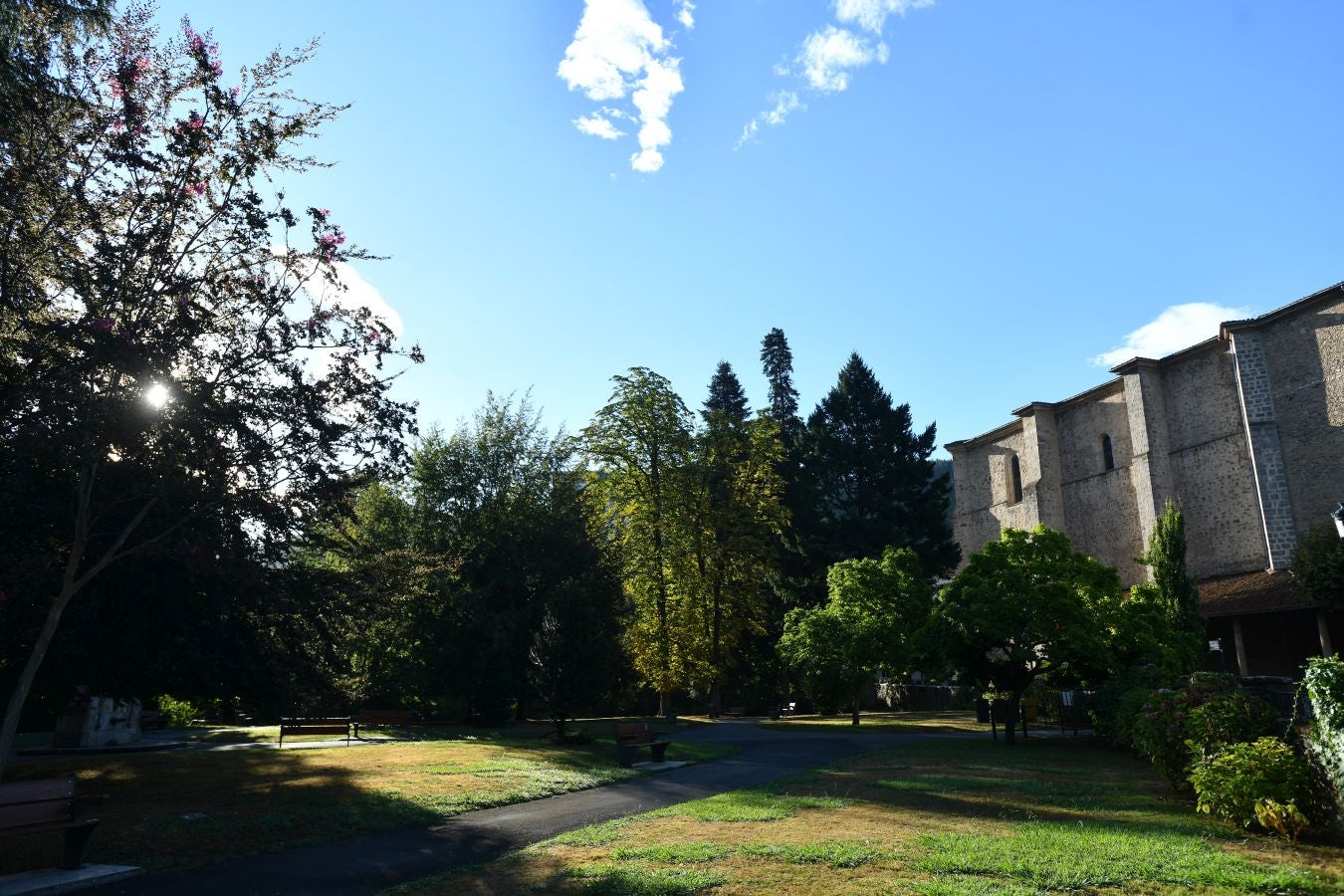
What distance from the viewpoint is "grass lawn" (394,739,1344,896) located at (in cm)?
693

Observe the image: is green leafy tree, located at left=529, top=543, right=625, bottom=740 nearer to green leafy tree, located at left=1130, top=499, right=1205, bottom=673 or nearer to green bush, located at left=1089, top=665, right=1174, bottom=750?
green bush, located at left=1089, top=665, right=1174, bottom=750

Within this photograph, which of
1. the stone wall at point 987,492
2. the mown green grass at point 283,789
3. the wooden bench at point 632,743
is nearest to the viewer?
the mown green grass at point 283,789

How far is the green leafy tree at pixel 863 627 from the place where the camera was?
29.1 metres

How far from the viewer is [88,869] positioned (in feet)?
27.0

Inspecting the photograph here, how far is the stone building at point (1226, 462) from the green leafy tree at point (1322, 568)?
1246 millimetres

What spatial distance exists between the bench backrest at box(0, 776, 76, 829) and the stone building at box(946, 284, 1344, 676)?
1362 inches

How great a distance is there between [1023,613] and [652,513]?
1842 centimetres

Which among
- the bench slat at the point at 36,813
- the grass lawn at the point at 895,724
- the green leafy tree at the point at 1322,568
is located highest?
the green leafy tree at the point at 1322,568

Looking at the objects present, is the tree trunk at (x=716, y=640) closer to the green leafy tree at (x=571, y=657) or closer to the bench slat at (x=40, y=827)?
the green leafy tree at (x=571, y=657)

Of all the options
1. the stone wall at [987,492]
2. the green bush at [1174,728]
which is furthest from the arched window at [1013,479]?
the green bush at [1174,728]

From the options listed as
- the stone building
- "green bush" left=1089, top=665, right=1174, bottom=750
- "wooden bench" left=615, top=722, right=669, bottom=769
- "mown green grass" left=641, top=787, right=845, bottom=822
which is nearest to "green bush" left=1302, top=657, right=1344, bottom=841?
"mown green grass" left=641, top=787, right=845, bottom=822

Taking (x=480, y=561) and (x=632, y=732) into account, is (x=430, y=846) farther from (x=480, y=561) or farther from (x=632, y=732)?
(x=480, y=561)

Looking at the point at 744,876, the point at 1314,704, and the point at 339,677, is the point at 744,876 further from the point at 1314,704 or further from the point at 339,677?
the point at 339,677

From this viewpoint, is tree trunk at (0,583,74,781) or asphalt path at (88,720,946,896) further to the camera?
tree trunk at (0,583,74,781)
